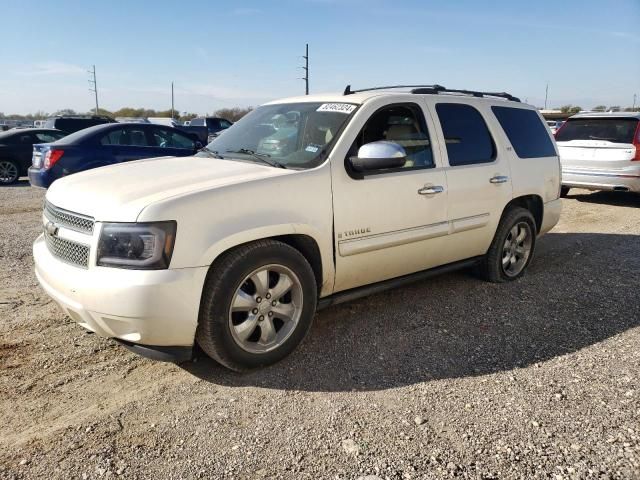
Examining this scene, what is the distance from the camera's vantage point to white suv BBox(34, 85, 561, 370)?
9.55 ft

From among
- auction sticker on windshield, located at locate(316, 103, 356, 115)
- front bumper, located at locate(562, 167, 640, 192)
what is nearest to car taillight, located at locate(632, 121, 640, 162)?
front bumper, located at locate(562, 167, 640, 192)

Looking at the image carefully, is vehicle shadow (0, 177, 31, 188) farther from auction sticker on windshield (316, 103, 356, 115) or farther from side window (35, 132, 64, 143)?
auction sticker on windshield (316, 103, 356, 115)

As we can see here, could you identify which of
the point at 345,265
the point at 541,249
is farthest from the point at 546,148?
the point at 345,265

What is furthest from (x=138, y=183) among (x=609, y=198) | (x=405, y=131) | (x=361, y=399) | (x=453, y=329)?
(x=609, y=198)

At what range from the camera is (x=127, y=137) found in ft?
32.3

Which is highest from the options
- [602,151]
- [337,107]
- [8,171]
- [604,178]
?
[337,107]

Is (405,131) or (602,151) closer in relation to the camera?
(405,131)

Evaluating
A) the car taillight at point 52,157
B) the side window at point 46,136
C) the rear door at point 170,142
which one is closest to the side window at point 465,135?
the rear door at point 170,142

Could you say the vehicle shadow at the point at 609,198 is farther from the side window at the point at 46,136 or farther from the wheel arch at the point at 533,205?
the side window at the point at 46,136

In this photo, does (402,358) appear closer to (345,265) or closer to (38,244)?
(345,265)

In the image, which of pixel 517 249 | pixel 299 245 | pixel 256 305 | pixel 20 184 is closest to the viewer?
pixel 256 305

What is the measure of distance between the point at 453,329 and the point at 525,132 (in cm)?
240

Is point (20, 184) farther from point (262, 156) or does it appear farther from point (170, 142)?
point (262, 156)

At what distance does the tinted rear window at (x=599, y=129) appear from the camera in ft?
30.8
